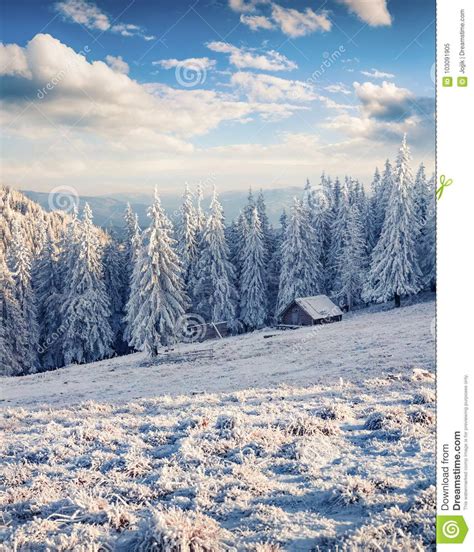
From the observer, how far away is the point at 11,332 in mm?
45656

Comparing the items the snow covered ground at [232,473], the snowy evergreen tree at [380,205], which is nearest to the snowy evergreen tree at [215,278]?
the snowy evergreen tree at [380,205]

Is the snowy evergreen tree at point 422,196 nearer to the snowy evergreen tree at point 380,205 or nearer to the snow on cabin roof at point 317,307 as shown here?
the snowy evergreen tree at point 380,205

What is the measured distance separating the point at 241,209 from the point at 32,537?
177ft

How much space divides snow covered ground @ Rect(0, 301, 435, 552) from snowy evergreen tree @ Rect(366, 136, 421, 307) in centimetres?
2945

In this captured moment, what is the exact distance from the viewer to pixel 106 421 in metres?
12.7

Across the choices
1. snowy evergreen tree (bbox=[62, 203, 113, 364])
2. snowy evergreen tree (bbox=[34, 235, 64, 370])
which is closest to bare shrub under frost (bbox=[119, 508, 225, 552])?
snowy evergreen tree (bbox=[62, 203, 113, 364])

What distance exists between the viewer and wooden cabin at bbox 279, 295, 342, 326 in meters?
45.5

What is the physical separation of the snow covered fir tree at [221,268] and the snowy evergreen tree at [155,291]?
977 millimetres

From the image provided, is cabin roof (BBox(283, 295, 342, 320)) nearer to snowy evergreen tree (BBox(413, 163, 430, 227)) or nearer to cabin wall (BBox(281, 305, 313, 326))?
cabin wall (BBox(281, 305, 313, 326))

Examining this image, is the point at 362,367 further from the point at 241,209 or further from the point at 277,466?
the point at 241,209

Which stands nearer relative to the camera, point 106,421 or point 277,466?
point 277,466
